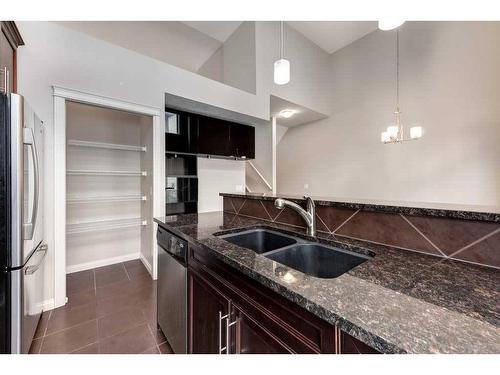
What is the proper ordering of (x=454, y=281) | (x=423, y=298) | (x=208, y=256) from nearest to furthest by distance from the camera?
(x=423, y=298), (x=454, y=281), (x=208, y=256)

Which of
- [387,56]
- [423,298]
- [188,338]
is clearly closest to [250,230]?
[188,338]

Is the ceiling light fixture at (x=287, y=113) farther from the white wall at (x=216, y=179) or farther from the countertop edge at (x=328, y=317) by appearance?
the countertop edge at (x=328, y=317)

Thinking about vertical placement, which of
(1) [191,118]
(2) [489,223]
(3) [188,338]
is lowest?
(3) [188,338]

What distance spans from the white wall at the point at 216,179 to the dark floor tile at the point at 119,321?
1944 millimetres

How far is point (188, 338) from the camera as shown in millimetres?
1219

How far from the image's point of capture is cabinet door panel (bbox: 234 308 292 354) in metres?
0.71

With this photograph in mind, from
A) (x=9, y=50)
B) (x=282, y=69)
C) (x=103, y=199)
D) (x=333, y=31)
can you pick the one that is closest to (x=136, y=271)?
(x=103, y=199)

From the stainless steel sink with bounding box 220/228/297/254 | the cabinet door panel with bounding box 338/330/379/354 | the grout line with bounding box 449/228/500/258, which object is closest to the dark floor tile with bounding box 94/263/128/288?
the stainless steel sink with bounding box 220/228/297/254

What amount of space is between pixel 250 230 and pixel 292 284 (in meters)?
0.85

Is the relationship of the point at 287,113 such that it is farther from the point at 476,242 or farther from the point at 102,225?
the point at 476,242

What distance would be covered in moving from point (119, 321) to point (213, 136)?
100 inches

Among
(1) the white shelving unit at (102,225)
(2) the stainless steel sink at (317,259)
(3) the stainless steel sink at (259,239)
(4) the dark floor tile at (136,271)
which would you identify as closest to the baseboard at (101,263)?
(4) the dark floor tile at (136,271)

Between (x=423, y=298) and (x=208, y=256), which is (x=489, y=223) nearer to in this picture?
(x=423, y=298)

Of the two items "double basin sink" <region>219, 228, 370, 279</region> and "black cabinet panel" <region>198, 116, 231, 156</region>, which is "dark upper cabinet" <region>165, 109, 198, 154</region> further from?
"double basin sink" <region>219, 228, 370, 279</region>
